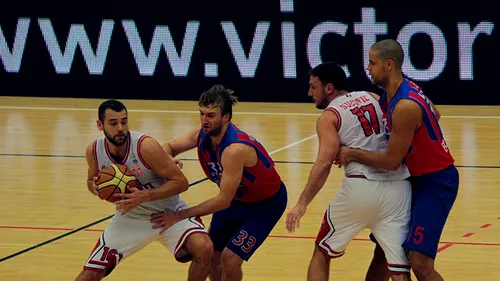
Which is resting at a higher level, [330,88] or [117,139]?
[330,88]

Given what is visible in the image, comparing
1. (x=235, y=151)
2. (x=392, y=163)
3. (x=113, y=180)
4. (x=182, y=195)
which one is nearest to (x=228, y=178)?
(x=235, y=151)

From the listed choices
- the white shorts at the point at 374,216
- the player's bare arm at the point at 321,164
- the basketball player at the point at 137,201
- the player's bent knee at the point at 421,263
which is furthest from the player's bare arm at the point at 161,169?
the player's bent knee at the point at 421,263

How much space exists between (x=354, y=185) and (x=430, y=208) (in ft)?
1.61

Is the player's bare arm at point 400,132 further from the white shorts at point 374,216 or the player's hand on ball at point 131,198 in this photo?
the player's hand on ball at point 131,198

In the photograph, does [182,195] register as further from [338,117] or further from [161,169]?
[338,117]

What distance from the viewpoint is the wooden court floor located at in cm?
854

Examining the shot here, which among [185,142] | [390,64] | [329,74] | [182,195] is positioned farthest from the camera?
[182,195]

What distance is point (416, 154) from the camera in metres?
6.57

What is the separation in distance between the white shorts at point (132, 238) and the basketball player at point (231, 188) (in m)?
0.08

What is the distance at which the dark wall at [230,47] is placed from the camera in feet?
57.8

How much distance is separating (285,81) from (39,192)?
25.0 ft

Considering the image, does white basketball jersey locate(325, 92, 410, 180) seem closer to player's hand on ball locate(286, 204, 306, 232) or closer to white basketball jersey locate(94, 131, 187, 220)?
player's hand on ball locate(286, 204, 306, 232)

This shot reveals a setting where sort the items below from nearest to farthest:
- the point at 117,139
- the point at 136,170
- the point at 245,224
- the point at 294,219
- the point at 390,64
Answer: the point at 294,219, the point at 390,64, the point at 117,139, the point at 136,170, the point at 245,224

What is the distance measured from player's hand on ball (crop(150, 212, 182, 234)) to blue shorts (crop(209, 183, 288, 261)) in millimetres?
392
